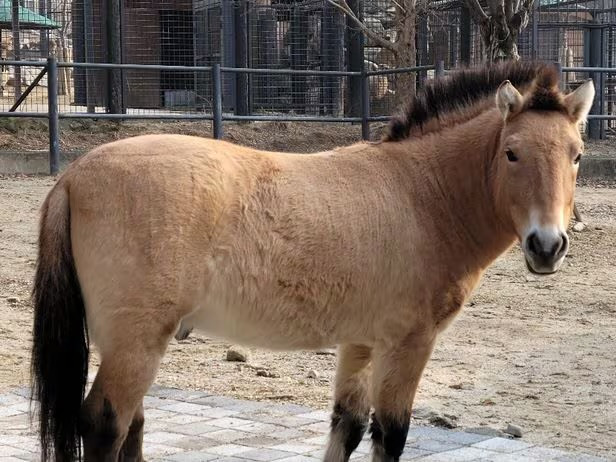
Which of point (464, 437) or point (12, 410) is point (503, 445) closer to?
point (464, 437)

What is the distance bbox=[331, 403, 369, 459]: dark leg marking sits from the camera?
5.08 m

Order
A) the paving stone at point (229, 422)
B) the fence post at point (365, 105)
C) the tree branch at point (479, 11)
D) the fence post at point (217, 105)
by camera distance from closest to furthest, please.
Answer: the paving stone at point (229, 422), the tree branch at point (479, 11), the fence post at point (217, 105), the fence post at point (365, 105)

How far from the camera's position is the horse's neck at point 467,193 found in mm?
4949

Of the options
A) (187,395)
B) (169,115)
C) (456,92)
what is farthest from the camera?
(169,115)

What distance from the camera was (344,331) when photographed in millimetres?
4719

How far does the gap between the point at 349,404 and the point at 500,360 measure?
2550mm

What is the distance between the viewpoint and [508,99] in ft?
15.6

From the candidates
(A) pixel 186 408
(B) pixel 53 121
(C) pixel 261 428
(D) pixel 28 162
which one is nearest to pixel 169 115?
(B) pixel 53 121

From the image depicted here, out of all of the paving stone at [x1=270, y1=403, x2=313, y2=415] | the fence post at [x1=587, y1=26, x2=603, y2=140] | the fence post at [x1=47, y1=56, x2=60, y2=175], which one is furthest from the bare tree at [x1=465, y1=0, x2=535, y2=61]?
the paving stone at [x1=270, y1=403, x2=313, y2=415]

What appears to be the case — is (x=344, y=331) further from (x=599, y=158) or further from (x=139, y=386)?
(x=599, y=158)

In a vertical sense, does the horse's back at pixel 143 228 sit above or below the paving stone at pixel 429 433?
above

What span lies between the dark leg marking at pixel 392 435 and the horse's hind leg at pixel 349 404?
0.86 feet

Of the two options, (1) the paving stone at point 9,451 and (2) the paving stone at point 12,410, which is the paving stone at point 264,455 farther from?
(2) the paving stone at point 12,410

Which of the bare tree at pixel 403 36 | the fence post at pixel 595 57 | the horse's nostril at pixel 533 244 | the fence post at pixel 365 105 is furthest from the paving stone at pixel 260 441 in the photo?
the fence post at pixel 595 57
